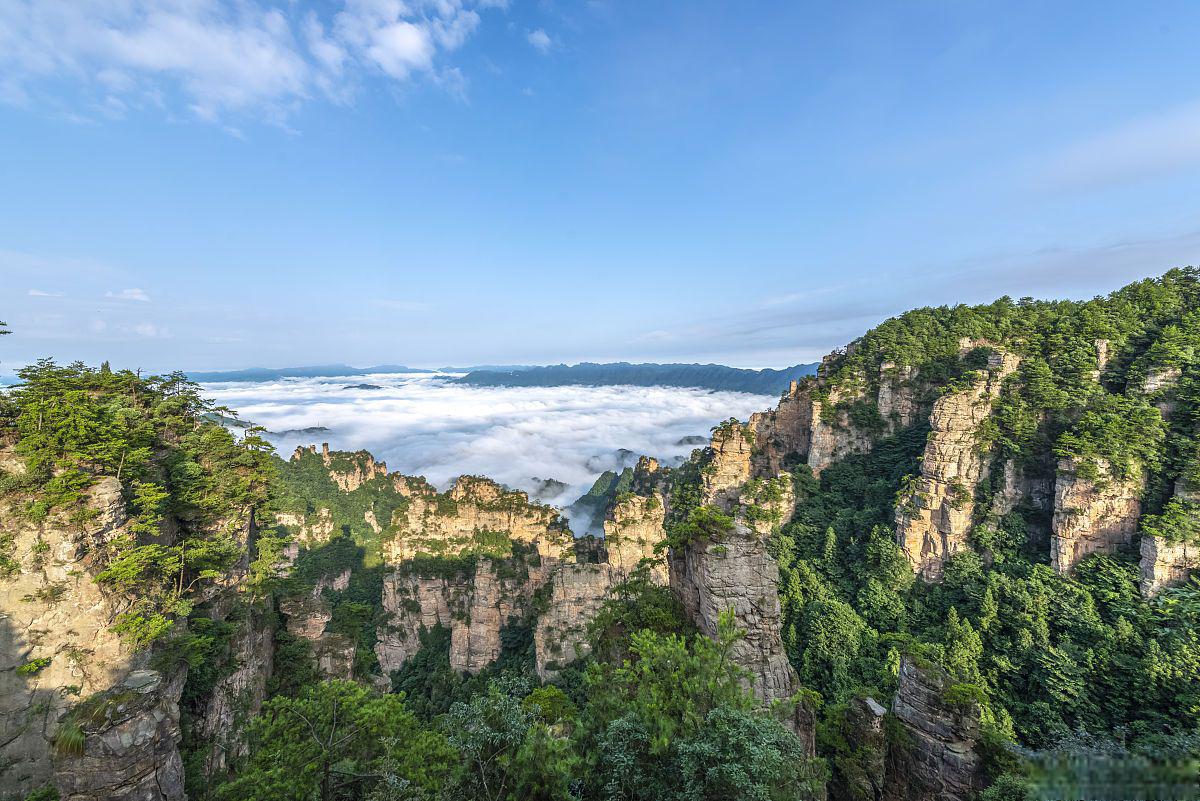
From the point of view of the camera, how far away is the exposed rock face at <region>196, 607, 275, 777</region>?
1248 centimetres

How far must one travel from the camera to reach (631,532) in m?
44.2

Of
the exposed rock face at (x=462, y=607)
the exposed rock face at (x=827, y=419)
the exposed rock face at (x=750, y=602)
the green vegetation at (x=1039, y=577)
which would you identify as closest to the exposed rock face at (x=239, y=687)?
the exposed rock face at (x=750, y=602)

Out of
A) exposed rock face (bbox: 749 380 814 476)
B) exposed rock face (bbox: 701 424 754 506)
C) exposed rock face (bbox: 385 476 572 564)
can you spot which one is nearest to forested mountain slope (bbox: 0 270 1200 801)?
exposed rock face (bbox: 701 424 754 506)

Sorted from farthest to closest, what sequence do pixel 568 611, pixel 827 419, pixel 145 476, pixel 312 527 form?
pixel 312 527 → pixel 827 419 → pixel 568 611 → pixel 145 476

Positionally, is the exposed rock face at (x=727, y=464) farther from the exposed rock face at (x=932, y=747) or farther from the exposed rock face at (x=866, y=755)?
the exposed rock face at (x=932, y=747)

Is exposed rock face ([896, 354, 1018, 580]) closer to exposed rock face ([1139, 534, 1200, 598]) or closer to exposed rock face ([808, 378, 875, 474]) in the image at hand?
exposed rock face ([1139, 534, 1200, 598])

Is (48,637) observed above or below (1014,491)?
above

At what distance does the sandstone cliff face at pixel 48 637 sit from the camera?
1002cm

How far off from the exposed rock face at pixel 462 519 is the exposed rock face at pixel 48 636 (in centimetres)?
4857

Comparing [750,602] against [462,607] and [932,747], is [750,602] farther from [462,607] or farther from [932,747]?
[462,607]

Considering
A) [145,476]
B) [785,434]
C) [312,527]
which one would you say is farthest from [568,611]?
[312,527]

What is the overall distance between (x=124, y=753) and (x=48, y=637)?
16.7 ft

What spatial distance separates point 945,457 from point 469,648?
171 feet

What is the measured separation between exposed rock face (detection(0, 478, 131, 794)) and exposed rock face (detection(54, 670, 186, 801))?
281 cm
